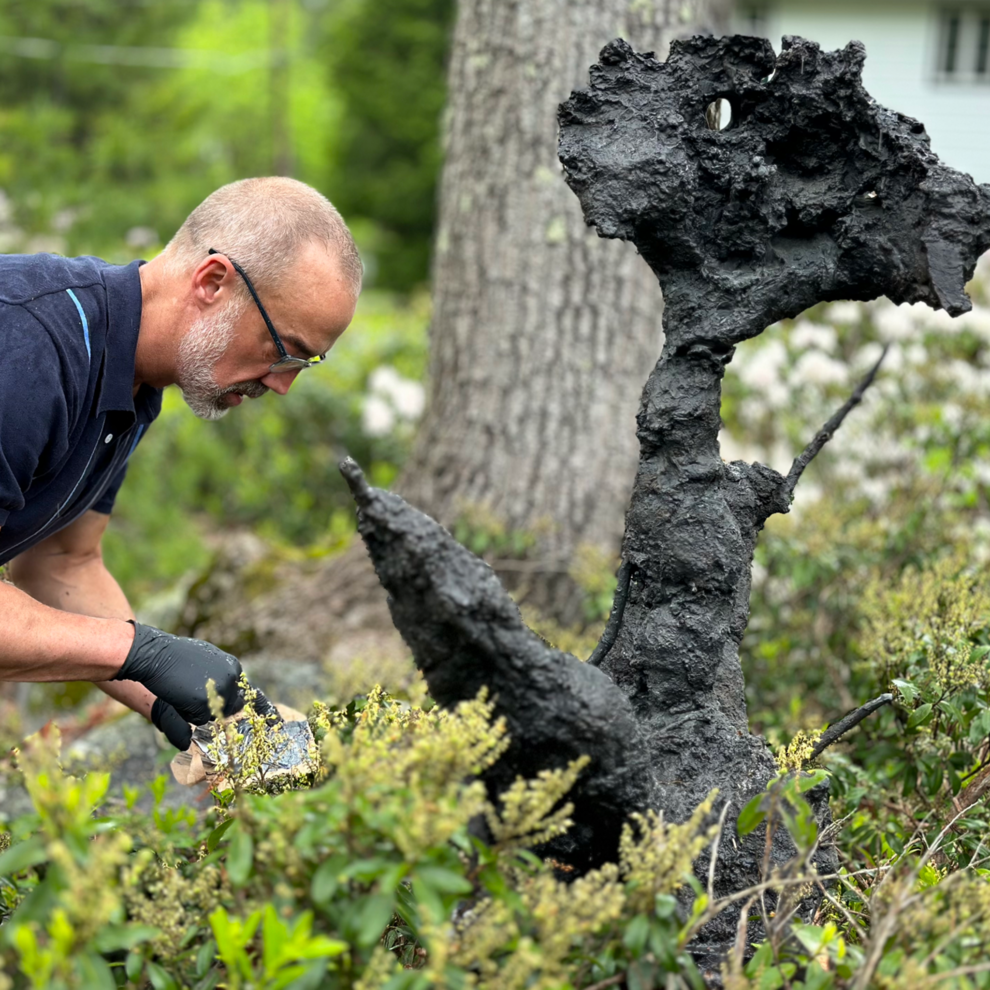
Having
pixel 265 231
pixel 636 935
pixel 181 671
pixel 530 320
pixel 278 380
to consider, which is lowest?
pixel 181 671

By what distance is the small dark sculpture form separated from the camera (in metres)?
2.10

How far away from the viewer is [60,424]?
2.45m

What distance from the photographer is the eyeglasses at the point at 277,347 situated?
100 inches

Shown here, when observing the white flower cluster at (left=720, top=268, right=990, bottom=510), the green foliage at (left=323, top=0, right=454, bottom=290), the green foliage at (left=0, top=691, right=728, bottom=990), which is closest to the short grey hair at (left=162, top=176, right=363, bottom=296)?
the green foliage at (left=0, top=691, right=728, bottom=990)

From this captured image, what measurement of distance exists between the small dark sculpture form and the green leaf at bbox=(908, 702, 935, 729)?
0.38 meters

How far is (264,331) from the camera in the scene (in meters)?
2.60

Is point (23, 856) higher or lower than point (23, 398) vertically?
lower

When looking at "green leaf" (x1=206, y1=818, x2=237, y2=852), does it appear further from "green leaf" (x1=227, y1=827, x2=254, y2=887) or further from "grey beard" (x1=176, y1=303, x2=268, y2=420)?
"grey beard" (x1=176, y1=303, x2=268, y2=420)

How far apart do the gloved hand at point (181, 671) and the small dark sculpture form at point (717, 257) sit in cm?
93

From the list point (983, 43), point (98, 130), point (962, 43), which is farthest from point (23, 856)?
point (983, 43)

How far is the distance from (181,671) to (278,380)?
0.83 meters

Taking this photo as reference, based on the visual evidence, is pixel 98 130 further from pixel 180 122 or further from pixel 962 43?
pixel 962 43

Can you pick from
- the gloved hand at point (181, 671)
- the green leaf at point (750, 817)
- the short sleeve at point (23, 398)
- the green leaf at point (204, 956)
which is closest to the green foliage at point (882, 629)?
the green leaf at point (750, 817)

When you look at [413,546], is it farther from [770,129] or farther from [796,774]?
[770,129]
